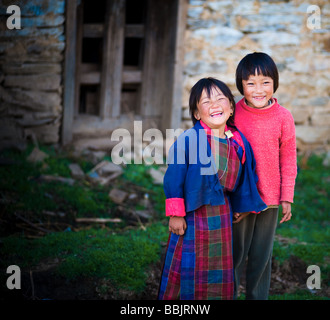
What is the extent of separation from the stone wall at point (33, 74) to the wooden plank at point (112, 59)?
64 cm

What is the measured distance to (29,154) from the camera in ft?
17.3

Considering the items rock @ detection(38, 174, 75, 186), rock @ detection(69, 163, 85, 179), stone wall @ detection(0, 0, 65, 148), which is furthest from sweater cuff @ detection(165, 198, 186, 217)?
stone wall @ detection(0, 0, 65, 148)

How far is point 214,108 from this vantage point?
264 centimetres

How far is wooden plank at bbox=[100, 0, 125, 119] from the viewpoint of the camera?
19.1 ft

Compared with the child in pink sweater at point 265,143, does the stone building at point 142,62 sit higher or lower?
higher

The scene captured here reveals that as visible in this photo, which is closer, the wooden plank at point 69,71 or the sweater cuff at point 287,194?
the sweater cuff at point 287,194

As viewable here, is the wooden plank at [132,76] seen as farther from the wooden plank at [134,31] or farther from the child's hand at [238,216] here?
the child's hand at [238,216]

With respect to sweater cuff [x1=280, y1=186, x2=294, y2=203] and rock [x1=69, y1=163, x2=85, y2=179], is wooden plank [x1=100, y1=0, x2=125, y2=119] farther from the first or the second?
sweater cuff [x1=280, y1=186, x2=294, y2=203]

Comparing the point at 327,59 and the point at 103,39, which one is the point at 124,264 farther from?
the point at 327,59

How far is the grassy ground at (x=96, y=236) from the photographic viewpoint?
133 inches

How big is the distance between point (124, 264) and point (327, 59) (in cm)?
438

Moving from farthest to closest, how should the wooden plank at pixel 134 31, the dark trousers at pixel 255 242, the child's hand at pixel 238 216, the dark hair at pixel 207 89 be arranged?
the wooden plank at pixel 134 31
the dark trousers at pixel 255 242
the child's hand at pixel 238 216
the dark hair at pixel 207 89

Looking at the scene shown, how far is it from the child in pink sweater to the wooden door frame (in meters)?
3.11

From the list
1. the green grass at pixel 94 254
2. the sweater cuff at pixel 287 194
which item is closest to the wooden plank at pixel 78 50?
the green grass at pixel 94 254
